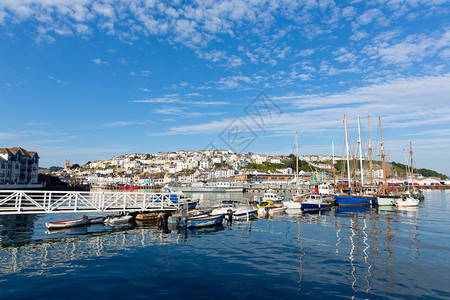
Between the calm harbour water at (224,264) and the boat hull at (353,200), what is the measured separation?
29455 millimetres

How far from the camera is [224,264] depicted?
1436 centimetres

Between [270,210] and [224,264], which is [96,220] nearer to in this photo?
[224,264]

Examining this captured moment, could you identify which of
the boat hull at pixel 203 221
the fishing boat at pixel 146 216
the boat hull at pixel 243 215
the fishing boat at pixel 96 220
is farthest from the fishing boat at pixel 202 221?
the fishing boat at pixel 96 220

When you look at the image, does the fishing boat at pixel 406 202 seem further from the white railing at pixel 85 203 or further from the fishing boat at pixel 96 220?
the fishing boat at pixel 96 220

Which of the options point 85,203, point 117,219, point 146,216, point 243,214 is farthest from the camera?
point 243,214

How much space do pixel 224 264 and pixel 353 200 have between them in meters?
46.9

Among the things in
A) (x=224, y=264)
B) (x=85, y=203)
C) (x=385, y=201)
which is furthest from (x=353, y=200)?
(x=85, y=203)

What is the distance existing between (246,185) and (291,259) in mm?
110678

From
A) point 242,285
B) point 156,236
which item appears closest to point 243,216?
point 156,236

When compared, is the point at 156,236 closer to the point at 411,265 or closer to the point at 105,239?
the point at 105,239

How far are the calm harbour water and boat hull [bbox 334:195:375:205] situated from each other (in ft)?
96.6

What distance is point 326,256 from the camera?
51.5 feet

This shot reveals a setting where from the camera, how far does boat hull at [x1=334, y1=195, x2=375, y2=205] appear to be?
52.8m

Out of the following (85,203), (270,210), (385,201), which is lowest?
(270,210)
